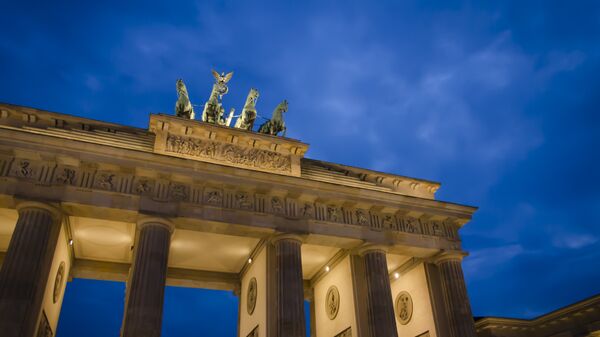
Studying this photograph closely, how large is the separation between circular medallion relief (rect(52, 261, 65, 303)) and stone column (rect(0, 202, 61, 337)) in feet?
8.56

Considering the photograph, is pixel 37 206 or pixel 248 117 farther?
pixel 248 117

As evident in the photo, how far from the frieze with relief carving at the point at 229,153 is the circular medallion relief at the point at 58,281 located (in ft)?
21.6

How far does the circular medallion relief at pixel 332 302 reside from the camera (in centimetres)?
2311

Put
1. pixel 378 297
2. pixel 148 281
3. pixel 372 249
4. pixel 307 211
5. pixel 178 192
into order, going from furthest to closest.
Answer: pixel 372 249 → pixel 307 211 → pixel 378 297 → pixel 178 192 → pixel 148 281

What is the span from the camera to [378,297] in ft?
66.4

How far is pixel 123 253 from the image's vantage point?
22734 millimetres

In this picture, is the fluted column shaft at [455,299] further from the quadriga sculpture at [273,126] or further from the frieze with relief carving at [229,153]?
the quadriga sculpture at [273,126]

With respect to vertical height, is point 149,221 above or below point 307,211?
below

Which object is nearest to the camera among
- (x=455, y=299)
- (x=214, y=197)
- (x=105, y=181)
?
(x=105, y=181)

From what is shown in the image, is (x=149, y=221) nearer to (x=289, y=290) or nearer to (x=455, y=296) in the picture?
(x=289, y=290)

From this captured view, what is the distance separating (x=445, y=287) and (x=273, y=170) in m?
9.59

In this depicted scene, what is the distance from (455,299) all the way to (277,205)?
9125mm

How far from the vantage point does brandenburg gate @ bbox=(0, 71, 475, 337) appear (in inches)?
672

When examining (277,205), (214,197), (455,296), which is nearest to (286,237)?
(277,205)
